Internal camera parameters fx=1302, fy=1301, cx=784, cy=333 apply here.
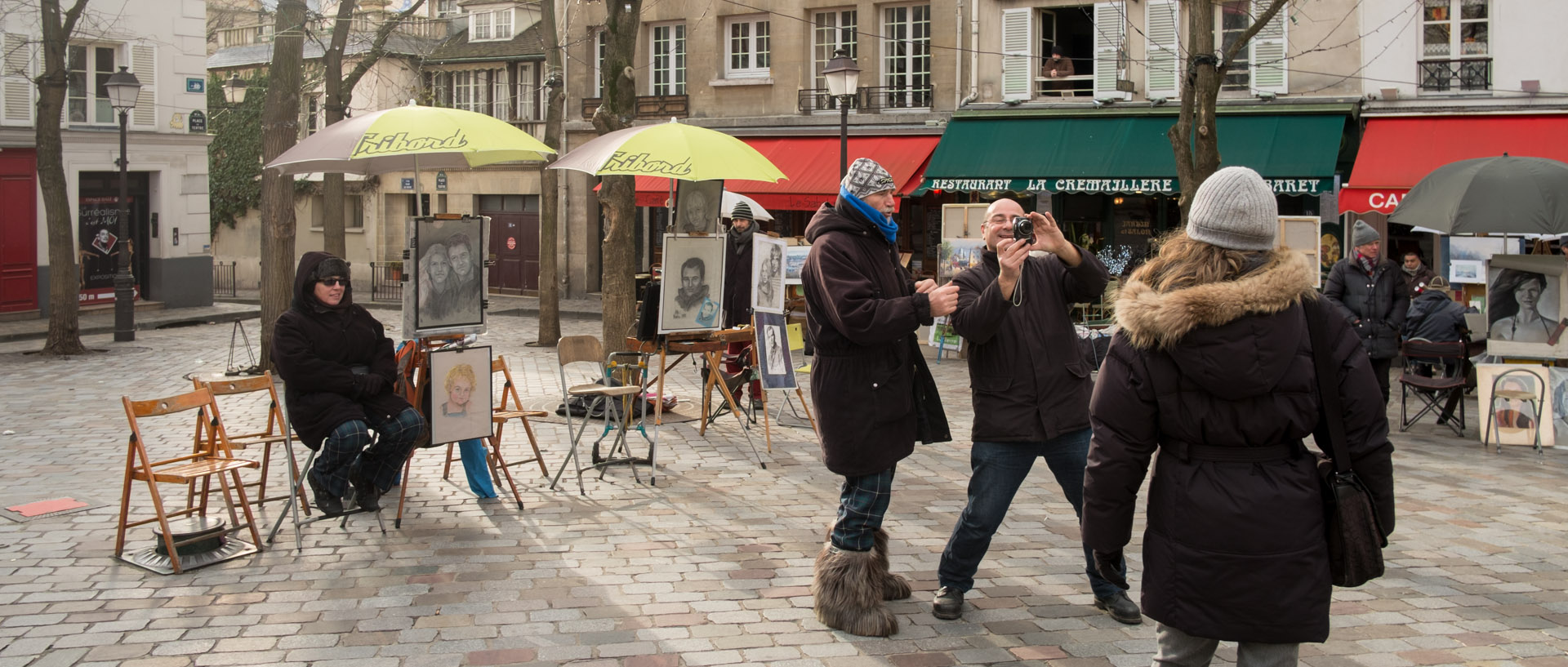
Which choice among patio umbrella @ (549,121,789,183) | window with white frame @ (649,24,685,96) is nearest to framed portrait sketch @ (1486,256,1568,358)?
patio umbrella @ (549,121,789,183)

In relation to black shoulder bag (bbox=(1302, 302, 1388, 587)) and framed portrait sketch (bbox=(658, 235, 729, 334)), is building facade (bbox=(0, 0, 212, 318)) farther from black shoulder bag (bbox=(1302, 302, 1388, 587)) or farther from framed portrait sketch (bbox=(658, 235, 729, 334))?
black shoulder bag (bbox=(1302, 302, 1388, 587))

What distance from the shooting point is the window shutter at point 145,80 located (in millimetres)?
24312

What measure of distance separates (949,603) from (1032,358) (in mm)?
1070

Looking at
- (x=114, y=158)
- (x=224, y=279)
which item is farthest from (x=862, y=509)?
(x=224, y=279)

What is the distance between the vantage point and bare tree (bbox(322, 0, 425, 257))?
52.8ft

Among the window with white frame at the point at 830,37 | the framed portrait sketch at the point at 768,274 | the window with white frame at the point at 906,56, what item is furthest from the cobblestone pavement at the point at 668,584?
the window with white frame at the point at 830,37

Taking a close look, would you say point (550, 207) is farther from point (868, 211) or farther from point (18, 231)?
point (868, 211)

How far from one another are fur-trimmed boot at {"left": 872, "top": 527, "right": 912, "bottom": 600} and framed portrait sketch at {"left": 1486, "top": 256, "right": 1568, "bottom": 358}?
694 centimetres

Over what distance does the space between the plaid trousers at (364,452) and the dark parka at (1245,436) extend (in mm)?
4618

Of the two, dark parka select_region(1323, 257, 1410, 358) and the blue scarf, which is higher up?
the blue scarf

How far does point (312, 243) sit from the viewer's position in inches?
1416

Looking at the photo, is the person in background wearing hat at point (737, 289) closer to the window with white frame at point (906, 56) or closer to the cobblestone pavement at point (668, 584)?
the cobblestone pavement at point (668, 584)

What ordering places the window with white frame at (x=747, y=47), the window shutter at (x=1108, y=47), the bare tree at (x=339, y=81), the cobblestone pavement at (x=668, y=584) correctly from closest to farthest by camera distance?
the cobblestone pavement at (x=668, y=584) < the bare tree at (x=339, y=81) < the window shutter at (x=1108, y=47) < the window with white frame at (x=747, y=47)

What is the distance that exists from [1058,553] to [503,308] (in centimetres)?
2098
